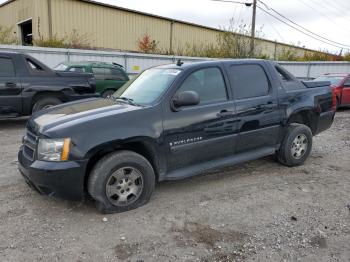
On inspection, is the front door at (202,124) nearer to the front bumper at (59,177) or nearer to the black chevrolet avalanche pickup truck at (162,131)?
the black chevrolet avalanche pickup truck at (162,131)

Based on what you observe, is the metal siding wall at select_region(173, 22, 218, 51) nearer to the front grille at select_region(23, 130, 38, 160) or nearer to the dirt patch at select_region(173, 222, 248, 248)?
the front grille at select_region(23, 130, 38, 160)

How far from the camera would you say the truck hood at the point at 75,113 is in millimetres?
3623

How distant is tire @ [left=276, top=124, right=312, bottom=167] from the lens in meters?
5.16

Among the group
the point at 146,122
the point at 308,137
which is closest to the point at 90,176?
the point at 146,122

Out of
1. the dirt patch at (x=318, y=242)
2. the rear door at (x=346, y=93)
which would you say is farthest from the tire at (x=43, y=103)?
the rear door at (x=346, y=93)

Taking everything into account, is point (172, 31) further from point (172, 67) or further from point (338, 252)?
point (338, 252)

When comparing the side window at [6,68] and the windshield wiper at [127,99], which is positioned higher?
the side window at [6,68]

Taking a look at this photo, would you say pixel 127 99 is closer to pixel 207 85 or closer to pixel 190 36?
pixel 207 85

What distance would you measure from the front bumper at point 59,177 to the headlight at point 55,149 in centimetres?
6

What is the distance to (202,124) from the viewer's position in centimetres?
412

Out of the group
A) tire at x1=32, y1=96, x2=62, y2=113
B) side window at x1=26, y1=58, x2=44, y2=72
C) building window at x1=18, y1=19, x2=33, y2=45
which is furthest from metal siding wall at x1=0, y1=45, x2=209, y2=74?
building window at x1=18, y1=19, x2=33, y2=45

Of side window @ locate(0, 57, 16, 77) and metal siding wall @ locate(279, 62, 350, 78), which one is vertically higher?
metal siding wall @ locate(279, 62, 350, 78)

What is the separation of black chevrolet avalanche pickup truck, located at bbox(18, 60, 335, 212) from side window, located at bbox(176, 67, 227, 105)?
1 centimetres

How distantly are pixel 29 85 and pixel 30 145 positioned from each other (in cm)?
480
